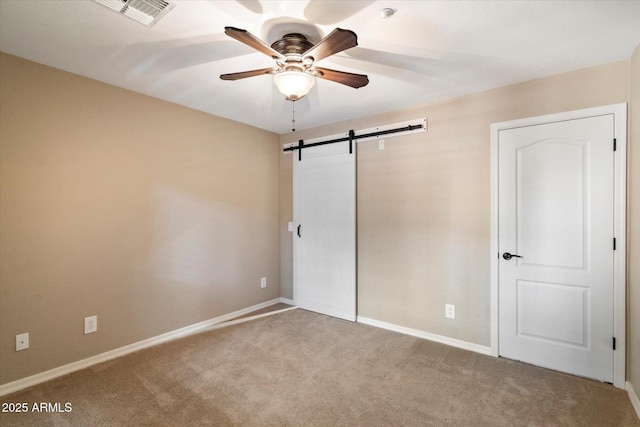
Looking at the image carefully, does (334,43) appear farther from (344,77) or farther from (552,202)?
(552,202)

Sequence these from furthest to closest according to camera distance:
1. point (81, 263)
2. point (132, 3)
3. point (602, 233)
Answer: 1. point (81, 263)
2. point (602, 233)
3. point (132, 3)

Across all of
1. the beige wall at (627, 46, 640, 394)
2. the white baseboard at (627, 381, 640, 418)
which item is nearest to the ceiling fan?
the beige wall at (627, 46, 640, 394)

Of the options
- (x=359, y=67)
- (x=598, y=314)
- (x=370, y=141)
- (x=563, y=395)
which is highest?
(x=359, y=67)

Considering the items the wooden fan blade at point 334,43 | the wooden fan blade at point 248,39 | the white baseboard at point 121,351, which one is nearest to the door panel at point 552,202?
the wooden fan blade at point 334,43

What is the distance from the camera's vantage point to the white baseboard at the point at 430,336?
287 cm

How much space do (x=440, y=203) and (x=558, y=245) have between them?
3.40ft

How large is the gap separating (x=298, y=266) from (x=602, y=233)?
3.24 metres

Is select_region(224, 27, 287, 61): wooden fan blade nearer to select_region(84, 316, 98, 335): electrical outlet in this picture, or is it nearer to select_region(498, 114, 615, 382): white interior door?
select_region(498, 114, 615, 382): white interior door

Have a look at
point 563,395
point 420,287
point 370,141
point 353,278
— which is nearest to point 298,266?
point 353,278

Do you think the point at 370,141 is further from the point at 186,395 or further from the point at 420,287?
the point at 186,395

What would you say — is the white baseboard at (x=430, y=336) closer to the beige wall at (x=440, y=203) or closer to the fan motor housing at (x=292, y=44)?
the beige wall at (x=440, y=203)

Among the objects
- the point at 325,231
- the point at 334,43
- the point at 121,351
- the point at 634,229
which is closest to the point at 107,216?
the point at 121,351

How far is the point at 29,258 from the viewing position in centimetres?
229

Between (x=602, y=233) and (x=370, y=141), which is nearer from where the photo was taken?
(x=602, y=233)
